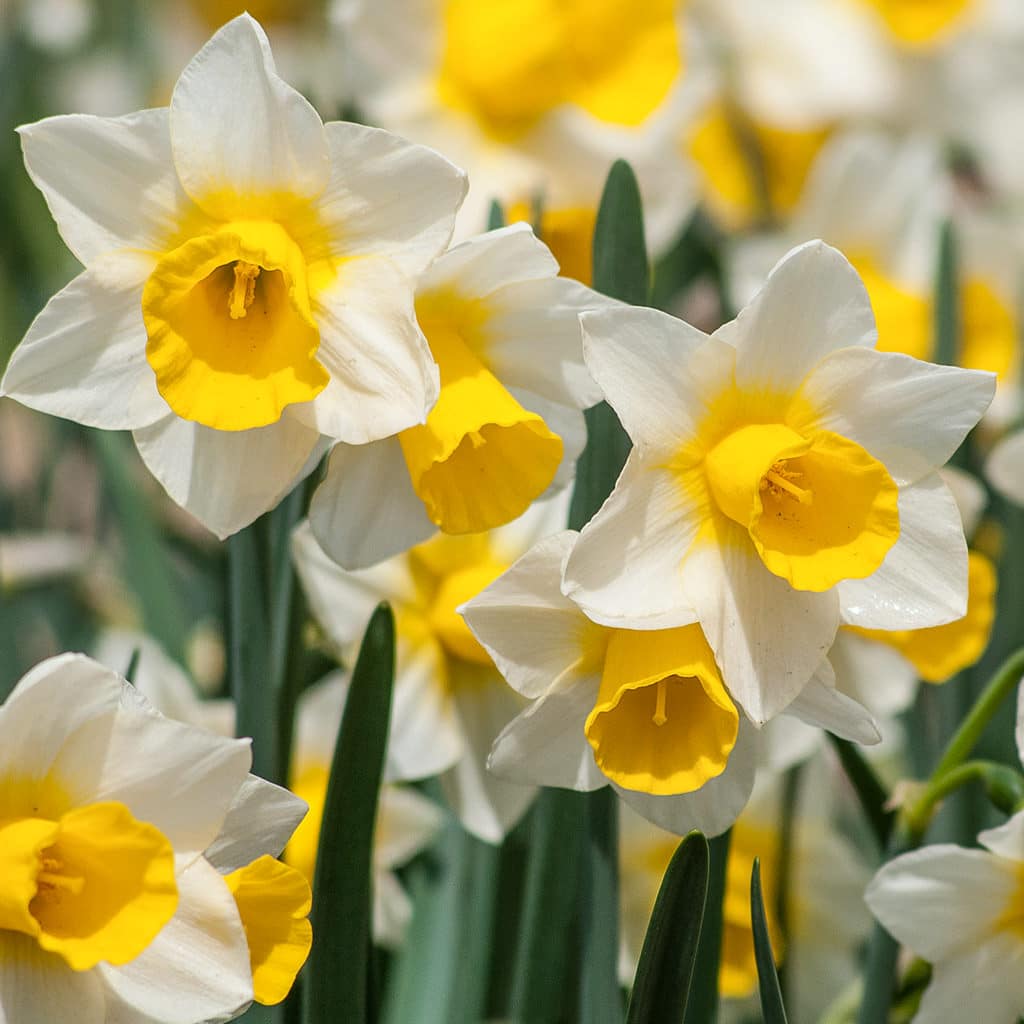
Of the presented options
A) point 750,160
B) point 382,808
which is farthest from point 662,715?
point 750,160

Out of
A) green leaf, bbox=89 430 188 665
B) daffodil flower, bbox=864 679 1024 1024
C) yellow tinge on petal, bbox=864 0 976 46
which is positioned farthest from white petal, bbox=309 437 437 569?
yellow tinge on petal, bbox=864 0 976 46

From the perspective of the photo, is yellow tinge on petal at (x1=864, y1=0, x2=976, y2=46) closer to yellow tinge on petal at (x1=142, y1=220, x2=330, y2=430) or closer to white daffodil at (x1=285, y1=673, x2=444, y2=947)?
white daffodil at (x1=285, y1=673, x2=444, y2=947)

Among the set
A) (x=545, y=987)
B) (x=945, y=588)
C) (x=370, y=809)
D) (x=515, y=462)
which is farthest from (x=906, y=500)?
(x=545, y=987)

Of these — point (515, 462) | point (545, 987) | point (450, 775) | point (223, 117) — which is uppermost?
point (223, 117)

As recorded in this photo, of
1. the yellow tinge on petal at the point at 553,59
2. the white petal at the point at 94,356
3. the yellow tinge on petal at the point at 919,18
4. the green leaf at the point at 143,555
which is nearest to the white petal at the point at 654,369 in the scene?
the white petal at the point at 94,356

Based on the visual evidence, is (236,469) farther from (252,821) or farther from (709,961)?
(709,961)

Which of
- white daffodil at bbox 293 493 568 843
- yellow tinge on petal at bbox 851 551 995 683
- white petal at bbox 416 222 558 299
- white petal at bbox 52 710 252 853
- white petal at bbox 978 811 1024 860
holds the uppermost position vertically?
white petal at bbox 416 222 558 299

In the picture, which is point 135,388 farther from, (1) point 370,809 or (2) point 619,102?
(2) point 619,102
